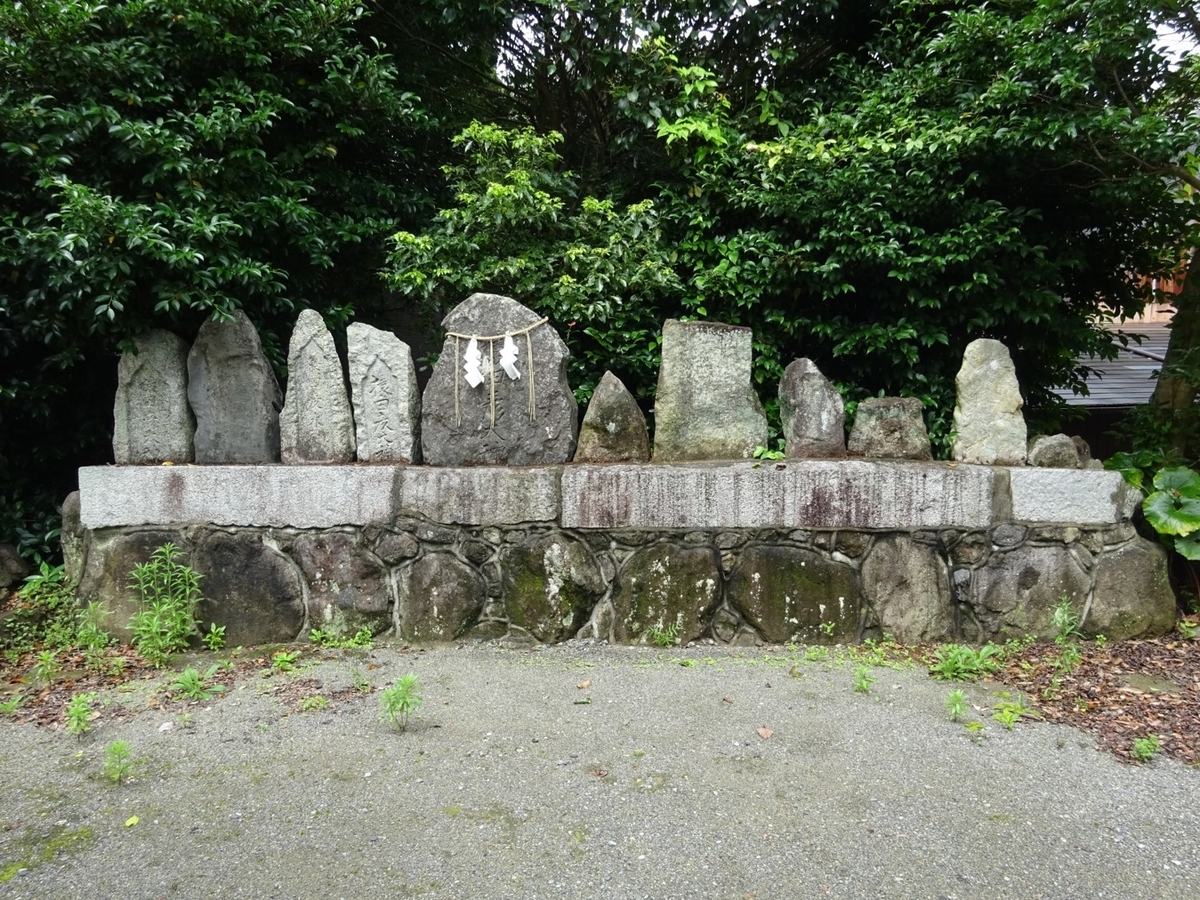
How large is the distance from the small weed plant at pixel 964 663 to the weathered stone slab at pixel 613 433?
5.55 ft

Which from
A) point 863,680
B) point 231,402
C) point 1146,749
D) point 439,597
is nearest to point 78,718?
point 439,597

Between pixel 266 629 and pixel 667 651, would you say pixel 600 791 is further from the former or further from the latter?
pixel 266 629

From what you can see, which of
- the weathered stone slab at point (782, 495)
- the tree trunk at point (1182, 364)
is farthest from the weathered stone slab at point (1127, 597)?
the tree trunk at point (1182, 364)

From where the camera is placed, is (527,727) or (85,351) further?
(85,351)

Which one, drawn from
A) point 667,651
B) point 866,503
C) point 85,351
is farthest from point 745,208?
point 85,351

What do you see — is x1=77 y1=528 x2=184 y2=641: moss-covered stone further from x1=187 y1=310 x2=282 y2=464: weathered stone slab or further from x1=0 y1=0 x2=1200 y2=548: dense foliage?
x1=0 y1=0 x2=1200 y2=548: dense foliage

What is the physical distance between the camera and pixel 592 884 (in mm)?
1995

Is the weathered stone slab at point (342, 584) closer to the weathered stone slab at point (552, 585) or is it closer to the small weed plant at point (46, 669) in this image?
the weathered stone slab at point (552, 585)

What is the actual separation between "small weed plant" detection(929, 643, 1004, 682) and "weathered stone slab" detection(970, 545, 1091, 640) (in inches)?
7.9

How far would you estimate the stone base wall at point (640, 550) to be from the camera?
3648mm

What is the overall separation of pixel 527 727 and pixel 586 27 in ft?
16.1

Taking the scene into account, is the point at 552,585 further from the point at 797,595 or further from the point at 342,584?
the point at 797,595

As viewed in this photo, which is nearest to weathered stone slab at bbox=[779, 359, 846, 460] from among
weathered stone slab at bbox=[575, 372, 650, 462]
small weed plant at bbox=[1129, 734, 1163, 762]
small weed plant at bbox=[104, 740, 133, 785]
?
weathered stone slab at bbox=[575, 372, 650, 462]

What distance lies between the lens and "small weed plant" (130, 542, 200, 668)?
367 centimetres
